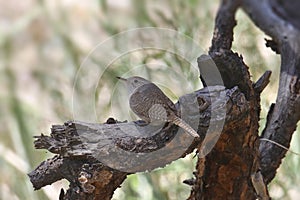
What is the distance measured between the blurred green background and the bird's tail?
0.12m

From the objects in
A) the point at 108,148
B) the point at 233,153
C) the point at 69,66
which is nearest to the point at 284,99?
the point at 233,153

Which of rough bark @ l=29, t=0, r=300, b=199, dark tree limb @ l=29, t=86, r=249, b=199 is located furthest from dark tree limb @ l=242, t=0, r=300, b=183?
dark tree limb @ l=29, t=86, r=249, b=199

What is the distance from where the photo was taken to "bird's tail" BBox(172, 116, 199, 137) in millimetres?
558

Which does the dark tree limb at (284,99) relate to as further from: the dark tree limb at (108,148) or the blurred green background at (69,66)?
the dark tree limb at (108,148)

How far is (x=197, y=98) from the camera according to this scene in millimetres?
586

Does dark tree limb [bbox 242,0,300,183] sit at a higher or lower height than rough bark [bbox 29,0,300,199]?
higher

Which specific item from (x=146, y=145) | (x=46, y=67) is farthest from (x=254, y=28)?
(x=46, y=67)

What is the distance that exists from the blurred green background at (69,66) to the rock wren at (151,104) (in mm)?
100

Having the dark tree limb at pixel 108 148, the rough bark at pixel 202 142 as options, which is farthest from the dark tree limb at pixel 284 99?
the dark tree limb at pixel 108 148

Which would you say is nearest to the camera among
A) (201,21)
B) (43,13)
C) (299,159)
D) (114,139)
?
(114,139)

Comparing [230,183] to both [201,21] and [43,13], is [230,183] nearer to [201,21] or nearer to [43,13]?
[201,21]

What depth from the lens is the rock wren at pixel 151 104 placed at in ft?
1.85

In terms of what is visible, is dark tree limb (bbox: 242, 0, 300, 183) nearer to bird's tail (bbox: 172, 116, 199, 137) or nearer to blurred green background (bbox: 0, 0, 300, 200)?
blurred green background (bbox: 0, 0, 300, 200)

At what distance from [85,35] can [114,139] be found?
4.54 ft
